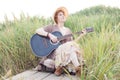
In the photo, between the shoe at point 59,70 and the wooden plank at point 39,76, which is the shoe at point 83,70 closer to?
the shoe at point 59,70

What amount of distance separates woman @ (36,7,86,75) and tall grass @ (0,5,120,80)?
0.49ft

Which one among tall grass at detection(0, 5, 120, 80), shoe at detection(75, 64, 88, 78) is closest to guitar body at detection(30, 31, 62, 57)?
tall grass at detection(0, 5, 120, 80)

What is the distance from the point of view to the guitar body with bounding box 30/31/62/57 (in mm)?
4934

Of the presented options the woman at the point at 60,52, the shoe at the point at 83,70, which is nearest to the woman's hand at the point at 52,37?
the woman at the point at 60,52

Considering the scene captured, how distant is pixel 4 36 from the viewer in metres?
6.07

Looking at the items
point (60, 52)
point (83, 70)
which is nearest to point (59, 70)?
point (60, 52)

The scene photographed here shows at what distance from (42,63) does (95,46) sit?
0.82 metres

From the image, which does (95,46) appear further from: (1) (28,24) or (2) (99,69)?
(1) (28,24)

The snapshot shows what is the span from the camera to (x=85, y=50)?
15.2ft

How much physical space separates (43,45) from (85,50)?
665 millimetres

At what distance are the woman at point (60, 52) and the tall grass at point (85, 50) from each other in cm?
15

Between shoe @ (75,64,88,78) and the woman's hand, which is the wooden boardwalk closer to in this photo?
shoe @ (75,64,88,78)

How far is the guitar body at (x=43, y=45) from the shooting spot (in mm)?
4934

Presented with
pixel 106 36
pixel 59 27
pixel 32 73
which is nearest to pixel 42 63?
pixel 32 73
